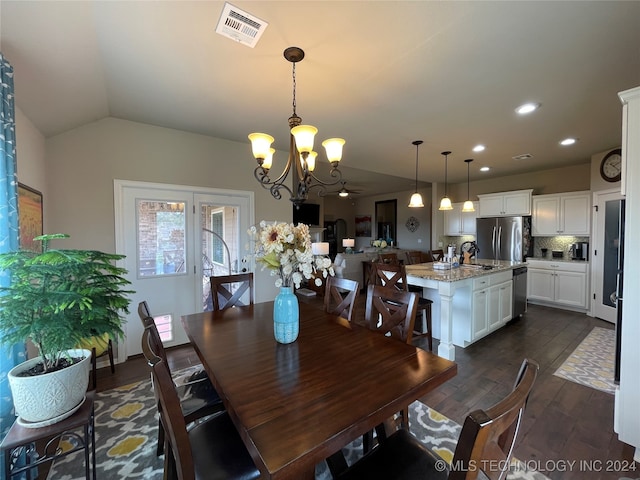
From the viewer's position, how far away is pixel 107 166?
292 centimetres

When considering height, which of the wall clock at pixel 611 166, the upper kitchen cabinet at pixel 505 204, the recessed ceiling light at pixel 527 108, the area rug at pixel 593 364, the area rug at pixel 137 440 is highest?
the recessed ceiling light at pixel 527 108

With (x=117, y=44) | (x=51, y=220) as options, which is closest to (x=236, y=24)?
(x=117, y=44)

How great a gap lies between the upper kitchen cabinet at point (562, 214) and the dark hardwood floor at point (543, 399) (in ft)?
6.63

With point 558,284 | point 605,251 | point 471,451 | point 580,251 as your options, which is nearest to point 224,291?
point 471,451

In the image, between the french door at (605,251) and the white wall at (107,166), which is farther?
the french door at (605,251)

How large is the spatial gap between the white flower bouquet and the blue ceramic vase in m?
0.09

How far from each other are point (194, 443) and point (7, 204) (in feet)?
5.44

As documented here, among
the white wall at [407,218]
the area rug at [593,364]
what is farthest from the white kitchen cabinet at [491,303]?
the white wall at [407,218]

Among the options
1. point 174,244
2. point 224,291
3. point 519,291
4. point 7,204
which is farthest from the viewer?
point 519,291

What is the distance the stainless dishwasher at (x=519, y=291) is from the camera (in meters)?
4.09

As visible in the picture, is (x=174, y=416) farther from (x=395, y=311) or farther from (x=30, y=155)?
(x=30, y=155)

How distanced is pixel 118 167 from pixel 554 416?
4.87m

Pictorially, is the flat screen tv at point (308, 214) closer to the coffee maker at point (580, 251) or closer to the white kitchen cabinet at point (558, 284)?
the white kitchen cabinet at point (558, 284)

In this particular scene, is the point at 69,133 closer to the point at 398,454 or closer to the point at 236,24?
the point at 236,24
